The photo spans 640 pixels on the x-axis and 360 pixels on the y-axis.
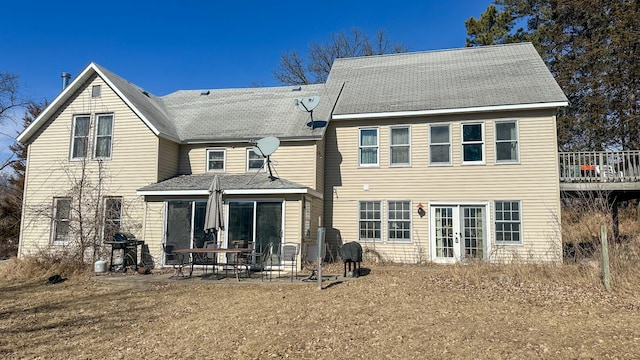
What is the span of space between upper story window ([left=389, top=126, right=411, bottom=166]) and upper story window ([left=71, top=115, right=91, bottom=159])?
10882 mm

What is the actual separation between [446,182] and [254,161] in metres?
6.75

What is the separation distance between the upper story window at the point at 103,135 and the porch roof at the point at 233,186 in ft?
7.95

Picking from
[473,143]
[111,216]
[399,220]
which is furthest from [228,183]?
[473,143]

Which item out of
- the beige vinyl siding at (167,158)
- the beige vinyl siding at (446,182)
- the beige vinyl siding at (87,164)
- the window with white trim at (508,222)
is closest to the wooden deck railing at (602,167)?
the beige vinyl siding at (446,182)

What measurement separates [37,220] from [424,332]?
1415 centimetres

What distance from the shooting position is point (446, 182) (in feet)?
45.7

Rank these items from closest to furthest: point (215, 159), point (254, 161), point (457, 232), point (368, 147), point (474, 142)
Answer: point (457, 232), point (474, 142), point (254, 161), point (368, 147), point (215, 159)

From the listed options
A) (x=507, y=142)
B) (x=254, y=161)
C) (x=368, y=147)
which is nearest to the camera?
(x=507, y=142)

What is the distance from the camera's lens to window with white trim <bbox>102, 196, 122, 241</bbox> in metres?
13.5

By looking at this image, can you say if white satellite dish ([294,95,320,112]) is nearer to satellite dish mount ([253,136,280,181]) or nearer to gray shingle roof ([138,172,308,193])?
satellite dish mount ([253,136,280,181])

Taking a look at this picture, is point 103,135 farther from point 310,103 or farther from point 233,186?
point 310,103

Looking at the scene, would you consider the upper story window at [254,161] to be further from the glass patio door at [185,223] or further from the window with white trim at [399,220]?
the window with white trim at [399,220]

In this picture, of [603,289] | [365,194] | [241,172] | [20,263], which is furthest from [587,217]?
[20,263]

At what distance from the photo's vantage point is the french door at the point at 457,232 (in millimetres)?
13469
